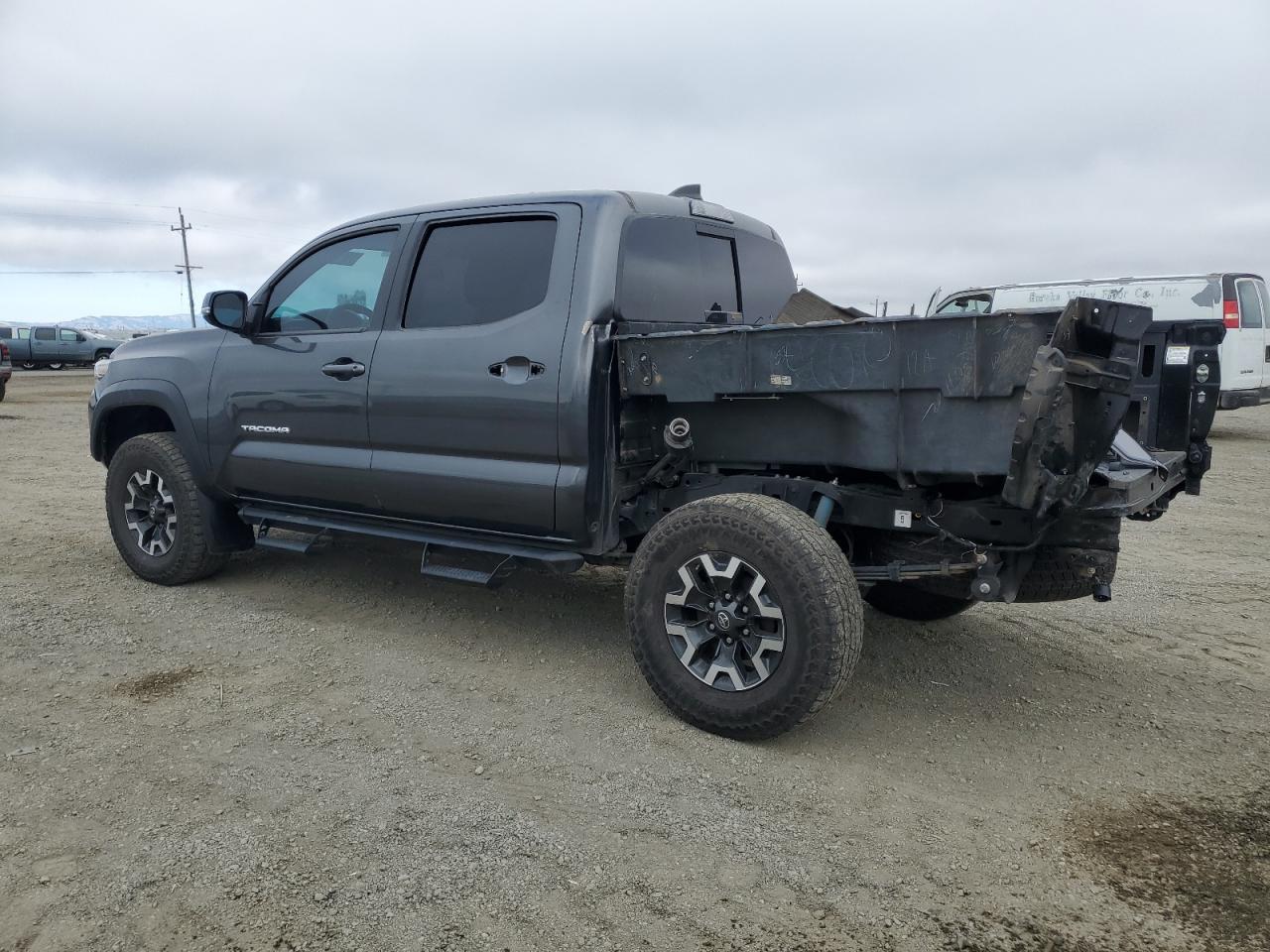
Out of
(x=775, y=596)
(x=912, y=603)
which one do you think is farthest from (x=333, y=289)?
(x=912, y=603)

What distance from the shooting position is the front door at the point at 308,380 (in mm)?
4301

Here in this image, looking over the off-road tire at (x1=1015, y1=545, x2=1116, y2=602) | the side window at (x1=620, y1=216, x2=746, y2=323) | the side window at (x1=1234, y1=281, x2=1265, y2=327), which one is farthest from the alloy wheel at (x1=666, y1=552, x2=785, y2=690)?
the side window at (x1=1234, y1=281, x2=1265, y2=327)

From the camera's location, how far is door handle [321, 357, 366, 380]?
4.23 m

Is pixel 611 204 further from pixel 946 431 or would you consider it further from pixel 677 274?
pixel 946 431

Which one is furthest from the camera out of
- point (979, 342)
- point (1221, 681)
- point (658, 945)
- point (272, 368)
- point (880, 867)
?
point (272, 368)

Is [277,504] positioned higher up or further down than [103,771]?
higher up

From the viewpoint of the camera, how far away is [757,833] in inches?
106

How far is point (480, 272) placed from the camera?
403 cm

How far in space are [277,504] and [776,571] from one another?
2898 millimetres

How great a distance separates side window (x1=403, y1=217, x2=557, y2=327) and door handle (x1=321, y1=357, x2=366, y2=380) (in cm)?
31

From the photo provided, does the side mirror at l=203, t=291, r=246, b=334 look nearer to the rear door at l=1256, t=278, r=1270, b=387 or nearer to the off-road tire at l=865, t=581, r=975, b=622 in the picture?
the off-road tire at l=865, t=581, r=975, b=622

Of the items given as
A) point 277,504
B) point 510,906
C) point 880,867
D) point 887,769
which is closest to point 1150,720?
point 887,769

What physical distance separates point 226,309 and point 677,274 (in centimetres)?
235

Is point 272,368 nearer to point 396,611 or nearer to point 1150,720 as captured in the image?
point 396,611
